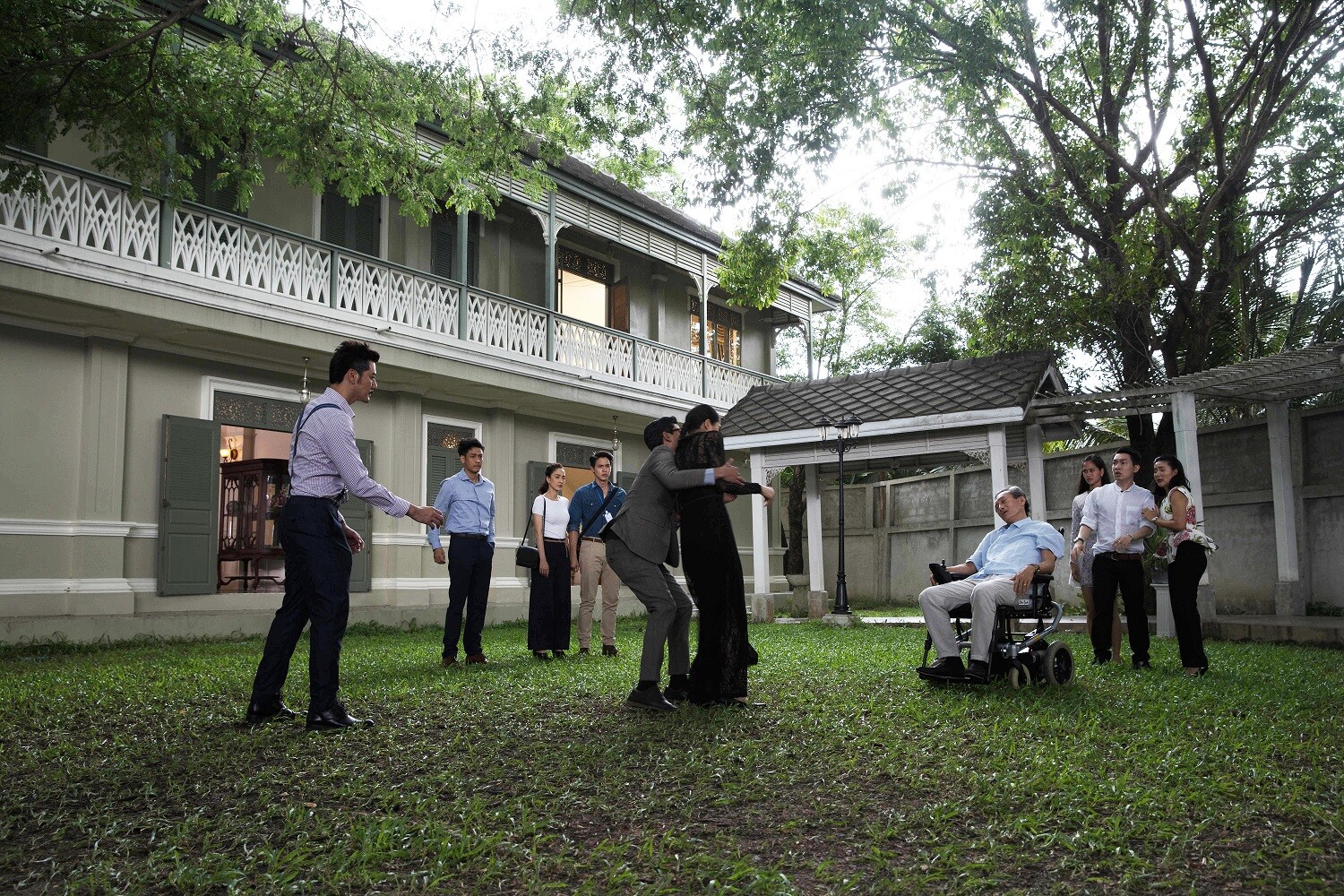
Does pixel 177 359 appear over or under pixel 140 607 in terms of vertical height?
over

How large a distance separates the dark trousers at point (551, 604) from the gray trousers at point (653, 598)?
10.2 ft

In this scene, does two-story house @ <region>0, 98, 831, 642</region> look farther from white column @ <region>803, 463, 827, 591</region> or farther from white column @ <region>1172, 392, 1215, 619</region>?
white column @ <region>1172, 392, 1215, 619</region>

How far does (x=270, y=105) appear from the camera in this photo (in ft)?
27.1

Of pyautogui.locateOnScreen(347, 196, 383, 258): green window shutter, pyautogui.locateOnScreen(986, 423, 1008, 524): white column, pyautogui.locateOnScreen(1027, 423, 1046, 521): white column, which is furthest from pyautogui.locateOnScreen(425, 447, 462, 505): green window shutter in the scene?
pyautogui.locateOnScreen(1027, 423, 1046, 521): white column

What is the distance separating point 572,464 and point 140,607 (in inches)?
310

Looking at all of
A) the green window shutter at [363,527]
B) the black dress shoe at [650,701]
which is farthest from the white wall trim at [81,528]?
the black dress shoe at [650,701]

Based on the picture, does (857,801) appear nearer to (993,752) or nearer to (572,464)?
(993,752)

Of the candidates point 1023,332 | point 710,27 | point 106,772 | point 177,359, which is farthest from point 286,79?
point 1023,332

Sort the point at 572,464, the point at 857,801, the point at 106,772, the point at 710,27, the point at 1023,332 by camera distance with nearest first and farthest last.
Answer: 1. the point at 857,801
2. the point at 106,772
3. the point at 710,27
4. the point at 1023,332
5. the point at 572,464

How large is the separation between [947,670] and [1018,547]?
99 centimetres

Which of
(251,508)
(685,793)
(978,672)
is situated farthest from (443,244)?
(685,793)

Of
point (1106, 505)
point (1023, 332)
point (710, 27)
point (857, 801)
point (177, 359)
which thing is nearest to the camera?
point (857, 801)

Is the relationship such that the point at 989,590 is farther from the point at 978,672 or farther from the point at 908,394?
the point at 908,394

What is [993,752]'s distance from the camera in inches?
183
